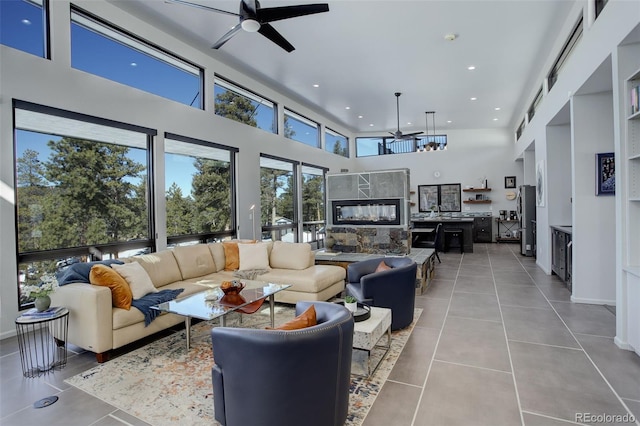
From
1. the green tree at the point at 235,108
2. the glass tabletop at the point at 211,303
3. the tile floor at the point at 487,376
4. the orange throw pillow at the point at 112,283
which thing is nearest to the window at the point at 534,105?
the tile floor at the point at 487,376

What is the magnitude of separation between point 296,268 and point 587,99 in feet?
14.8

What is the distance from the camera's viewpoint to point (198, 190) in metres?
5.84

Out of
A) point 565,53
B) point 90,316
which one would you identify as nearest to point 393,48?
point 565,53

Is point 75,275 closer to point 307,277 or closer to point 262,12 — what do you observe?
point 307,277

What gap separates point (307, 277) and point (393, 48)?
158 inches

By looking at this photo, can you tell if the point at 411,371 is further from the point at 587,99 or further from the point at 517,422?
the point at 587,99

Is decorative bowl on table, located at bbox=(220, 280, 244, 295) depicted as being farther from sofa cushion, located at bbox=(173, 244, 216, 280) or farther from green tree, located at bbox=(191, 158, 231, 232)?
green tree, located at bbox=(191, 158, 231, 232)

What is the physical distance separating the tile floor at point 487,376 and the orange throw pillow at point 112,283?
54cm

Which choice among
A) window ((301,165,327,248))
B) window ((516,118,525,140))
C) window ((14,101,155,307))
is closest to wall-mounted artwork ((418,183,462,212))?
window ((516,118,525,140))

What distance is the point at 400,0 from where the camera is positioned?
4.18 metres

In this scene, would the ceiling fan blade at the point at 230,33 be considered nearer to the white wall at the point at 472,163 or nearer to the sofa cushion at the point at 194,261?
the sofa cushion at the point at 194,261

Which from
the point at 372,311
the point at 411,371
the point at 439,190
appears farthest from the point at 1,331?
the point at 439,190

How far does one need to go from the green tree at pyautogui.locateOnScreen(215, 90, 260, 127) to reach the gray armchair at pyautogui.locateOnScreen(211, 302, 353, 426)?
5.35 metres

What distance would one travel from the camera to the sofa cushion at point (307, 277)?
14.1ft
